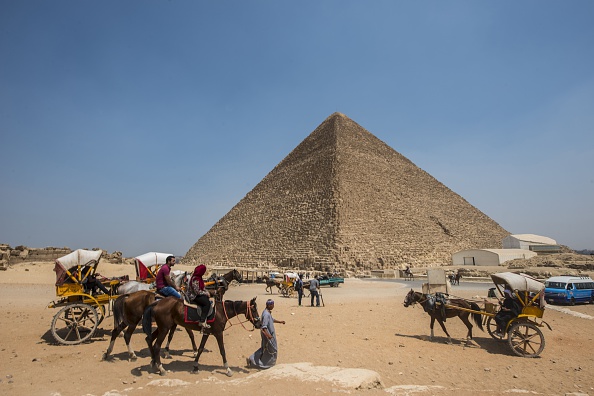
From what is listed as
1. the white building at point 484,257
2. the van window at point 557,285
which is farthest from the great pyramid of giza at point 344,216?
the van window at point 557,285

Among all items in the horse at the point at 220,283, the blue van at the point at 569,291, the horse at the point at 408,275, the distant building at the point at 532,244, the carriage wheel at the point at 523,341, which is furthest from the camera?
the distant building at the point at 532,244

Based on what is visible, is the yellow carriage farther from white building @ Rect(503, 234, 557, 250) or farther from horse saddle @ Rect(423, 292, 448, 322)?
white building @ Rect(503, 234, 557, 250)

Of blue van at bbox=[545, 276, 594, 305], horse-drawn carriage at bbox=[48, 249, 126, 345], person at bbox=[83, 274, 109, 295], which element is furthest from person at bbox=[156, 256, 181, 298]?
blue van at bbox=[545, 276, 594, 305]

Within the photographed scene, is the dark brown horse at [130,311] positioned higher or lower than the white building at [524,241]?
lower

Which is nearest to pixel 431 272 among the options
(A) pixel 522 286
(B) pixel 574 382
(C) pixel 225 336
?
(A) pixel 522 286

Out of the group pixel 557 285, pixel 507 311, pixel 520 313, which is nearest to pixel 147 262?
pixel 507 311

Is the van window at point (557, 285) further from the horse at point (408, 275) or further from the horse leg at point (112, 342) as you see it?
the horse at point (408, 275)
